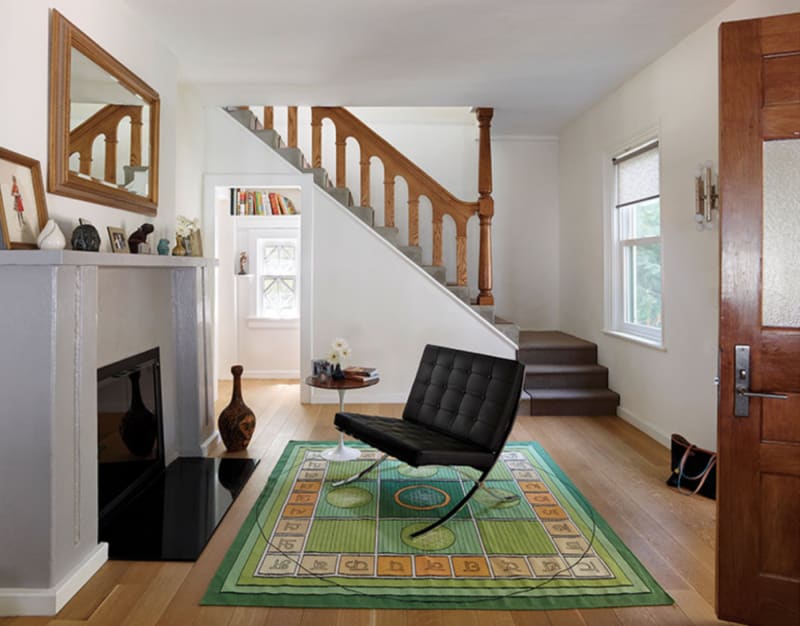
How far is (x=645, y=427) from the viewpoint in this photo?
4406 mm

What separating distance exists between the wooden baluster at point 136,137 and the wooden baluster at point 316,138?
2.08 metres

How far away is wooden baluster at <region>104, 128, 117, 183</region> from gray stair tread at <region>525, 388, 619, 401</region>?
3670 millimetres

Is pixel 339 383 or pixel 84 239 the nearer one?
pixel 84 239

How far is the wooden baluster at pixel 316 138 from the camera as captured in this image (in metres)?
5.26

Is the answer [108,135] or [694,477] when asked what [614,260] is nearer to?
[694,477]

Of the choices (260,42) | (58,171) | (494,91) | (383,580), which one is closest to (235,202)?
(260,42)

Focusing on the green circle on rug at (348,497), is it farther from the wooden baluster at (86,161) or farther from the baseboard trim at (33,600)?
the wooden baluster at (86,161)

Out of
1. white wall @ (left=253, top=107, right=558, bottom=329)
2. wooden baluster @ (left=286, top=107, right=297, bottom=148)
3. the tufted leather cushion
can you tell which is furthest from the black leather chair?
white wall @ (left=253, top=107, right=558, bottom=329)

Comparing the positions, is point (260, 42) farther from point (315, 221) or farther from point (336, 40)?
point (315, 221)

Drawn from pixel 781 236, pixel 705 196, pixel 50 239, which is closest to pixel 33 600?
pixel 50 239

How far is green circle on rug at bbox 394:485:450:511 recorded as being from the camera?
2990 mm

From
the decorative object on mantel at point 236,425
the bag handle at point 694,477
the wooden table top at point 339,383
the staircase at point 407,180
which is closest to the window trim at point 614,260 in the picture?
the staircase at point 407,180

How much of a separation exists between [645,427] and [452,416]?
2080 mm

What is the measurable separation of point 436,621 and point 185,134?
14.4 feet
